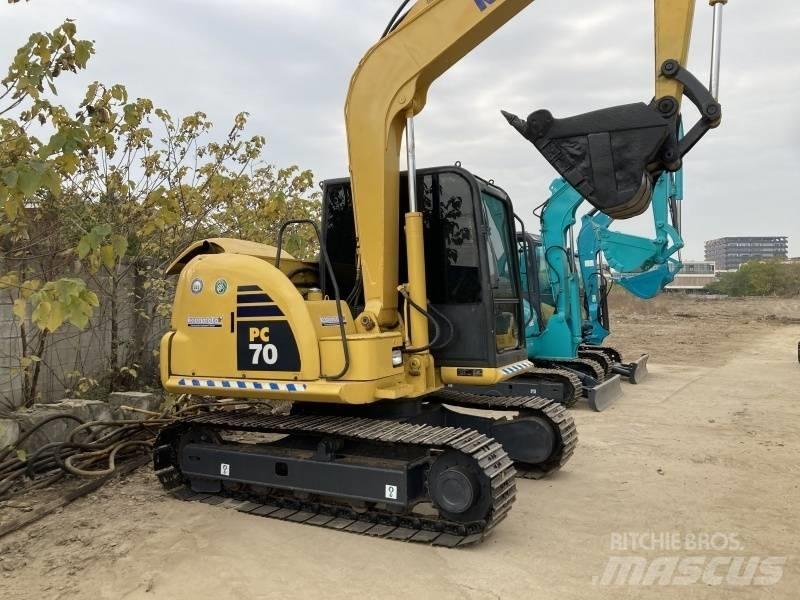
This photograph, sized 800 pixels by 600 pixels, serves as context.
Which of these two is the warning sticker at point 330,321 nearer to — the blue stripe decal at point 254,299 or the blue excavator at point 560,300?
the blue stripe decal at point 254,299

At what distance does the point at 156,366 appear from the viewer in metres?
9.38

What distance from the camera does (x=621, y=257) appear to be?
12.8 metres

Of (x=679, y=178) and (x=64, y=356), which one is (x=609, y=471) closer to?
(x=64, y=356)

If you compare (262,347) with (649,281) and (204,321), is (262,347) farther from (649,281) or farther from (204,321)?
(649,281)

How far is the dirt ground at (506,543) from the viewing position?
3824mm

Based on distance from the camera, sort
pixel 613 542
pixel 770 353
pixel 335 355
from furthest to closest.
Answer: pixel 770 353
pixel 335 355
pixel 613 542

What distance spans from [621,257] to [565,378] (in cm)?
438

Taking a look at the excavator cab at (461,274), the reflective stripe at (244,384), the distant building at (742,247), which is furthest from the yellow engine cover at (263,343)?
the distant building at (742,247)

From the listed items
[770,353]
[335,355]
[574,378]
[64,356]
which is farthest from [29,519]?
[770,353]

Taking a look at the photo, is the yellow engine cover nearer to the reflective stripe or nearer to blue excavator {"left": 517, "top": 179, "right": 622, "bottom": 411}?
the reflective stripe

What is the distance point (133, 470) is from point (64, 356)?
8.48 feet

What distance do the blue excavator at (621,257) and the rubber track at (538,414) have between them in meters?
6.19

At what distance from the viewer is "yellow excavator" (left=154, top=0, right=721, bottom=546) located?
14.4 feet

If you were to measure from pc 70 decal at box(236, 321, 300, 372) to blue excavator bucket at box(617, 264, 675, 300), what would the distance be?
9.97 m
